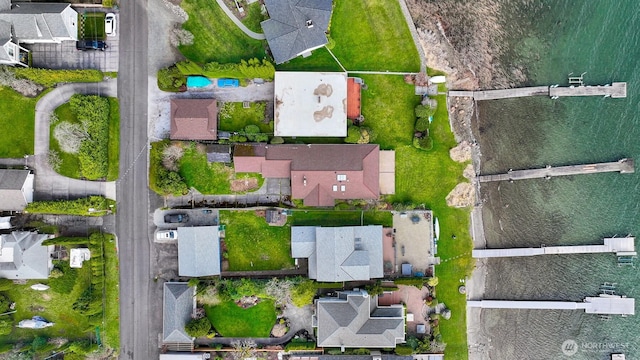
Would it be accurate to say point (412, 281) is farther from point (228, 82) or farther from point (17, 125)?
point (17, 125)

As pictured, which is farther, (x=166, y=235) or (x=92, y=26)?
(x=92, y=26)

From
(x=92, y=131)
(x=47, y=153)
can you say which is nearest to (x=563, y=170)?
(x=92, y=131)

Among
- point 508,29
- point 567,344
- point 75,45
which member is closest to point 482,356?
point 567,344

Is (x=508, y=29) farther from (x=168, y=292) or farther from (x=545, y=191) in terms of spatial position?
(x=168, y=292)

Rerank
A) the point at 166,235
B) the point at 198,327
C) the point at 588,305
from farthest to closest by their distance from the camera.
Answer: the point at 588,305, the point at 166,235, the point at 198,327

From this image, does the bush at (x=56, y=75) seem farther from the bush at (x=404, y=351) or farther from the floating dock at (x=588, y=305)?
the floating dock at (x=588, y=305)

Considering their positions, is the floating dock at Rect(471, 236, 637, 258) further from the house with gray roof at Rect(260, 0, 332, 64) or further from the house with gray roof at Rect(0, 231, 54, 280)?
the house with gray roof at Rect(0, 231, 54, 280)

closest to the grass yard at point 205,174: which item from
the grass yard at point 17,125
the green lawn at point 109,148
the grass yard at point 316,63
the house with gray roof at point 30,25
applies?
the green lawn at point 109,148
